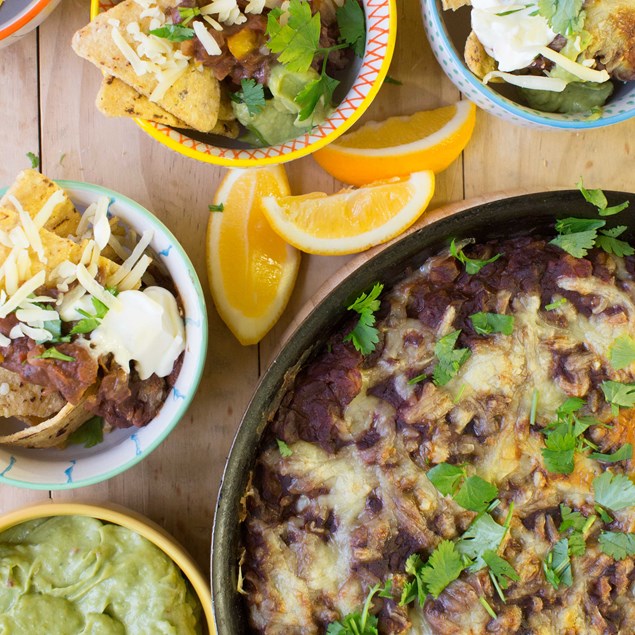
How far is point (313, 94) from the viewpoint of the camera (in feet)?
7.03

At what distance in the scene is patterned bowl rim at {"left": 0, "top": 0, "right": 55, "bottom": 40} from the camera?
2.23 meters

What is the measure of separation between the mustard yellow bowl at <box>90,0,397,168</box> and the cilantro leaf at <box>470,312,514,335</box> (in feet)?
2.01

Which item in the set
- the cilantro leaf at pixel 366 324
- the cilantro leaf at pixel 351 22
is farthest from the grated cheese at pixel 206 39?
the cilantro leaf at pixel 366 324

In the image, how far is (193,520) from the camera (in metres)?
2.52

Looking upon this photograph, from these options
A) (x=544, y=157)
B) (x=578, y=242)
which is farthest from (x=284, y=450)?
(x=544, y=157)

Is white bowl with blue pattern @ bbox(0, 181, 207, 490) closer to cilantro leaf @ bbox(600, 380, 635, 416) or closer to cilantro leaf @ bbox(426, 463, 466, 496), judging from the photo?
cilantro leaf @ bbox(426, 463, 466, 496)

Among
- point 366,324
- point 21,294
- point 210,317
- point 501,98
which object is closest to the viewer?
point 21,294

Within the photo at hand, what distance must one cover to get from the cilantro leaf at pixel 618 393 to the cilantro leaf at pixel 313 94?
1038 mm

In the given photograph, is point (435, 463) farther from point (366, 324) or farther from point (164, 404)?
point (164, 404)

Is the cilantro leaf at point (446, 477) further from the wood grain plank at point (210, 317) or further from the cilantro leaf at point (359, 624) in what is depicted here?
the wood grain plank at point (210, 317)

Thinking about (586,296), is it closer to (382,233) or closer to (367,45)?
(382,233)

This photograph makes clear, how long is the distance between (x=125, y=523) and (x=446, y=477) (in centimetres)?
89

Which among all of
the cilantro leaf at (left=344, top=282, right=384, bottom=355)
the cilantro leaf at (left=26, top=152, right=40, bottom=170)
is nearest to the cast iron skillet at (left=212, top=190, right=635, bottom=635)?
the cilantro leaf at (left=344, top=282, right=384, bottom=355)

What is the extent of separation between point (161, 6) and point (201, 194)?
2.05ft
